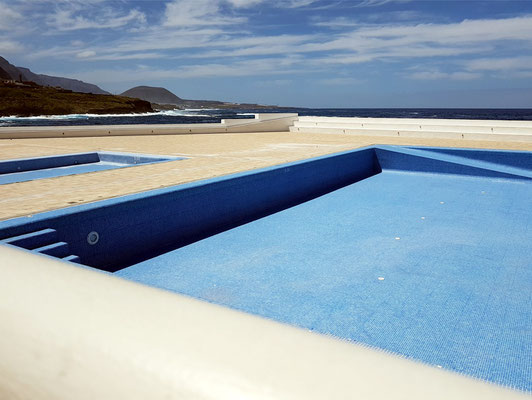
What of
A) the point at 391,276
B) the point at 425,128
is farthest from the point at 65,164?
the point at 425,128

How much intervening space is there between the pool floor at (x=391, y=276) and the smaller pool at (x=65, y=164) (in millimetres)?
3375

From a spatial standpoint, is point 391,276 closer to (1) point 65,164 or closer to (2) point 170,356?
(2) point 170,356

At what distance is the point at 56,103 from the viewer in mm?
79875

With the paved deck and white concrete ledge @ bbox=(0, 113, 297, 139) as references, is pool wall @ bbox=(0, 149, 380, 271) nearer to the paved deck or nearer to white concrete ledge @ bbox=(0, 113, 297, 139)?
the paved deck

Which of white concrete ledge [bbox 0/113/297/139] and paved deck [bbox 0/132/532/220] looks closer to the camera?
paved deck [bbox 0/132/532/220]

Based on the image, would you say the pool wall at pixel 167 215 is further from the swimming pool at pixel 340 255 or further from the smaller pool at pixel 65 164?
the smaller pool at pixel 65 164

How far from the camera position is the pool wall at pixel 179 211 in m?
3.18

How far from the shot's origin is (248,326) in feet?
2.60

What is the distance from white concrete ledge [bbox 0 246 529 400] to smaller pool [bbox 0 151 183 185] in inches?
251

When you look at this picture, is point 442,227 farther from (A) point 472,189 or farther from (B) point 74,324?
(B) point 74,324

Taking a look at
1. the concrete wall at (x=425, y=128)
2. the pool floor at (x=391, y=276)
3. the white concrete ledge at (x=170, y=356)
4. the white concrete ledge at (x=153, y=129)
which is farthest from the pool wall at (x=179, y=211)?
the white concrete ledge at (x=153, y=129)

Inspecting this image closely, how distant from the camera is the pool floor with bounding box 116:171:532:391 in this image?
8.27 feet

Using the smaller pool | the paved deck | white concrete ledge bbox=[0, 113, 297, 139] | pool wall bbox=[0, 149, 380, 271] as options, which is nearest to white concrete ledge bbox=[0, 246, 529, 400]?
pool wall bbox=[0, 149, 380, 271]

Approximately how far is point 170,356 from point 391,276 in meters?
3.02
